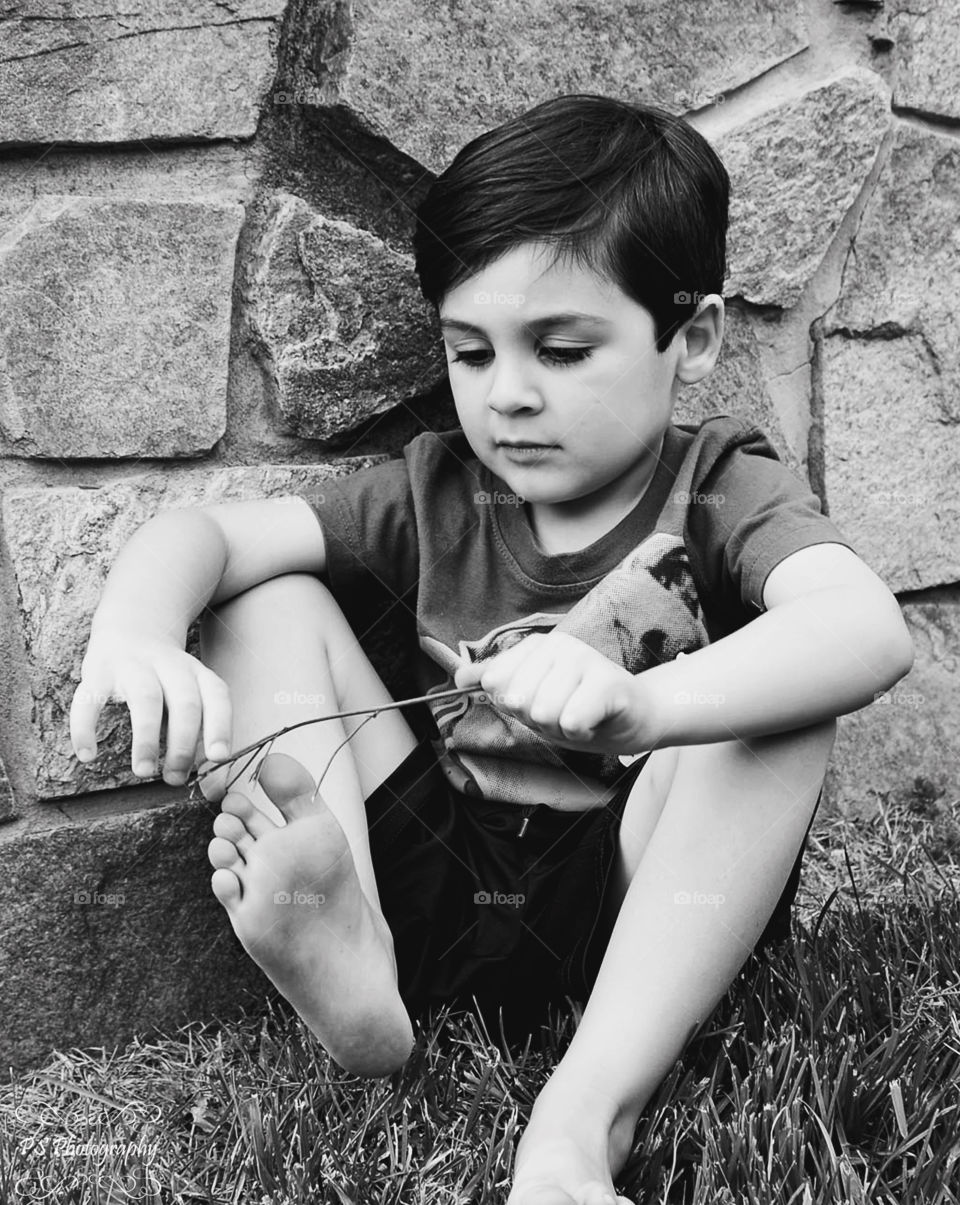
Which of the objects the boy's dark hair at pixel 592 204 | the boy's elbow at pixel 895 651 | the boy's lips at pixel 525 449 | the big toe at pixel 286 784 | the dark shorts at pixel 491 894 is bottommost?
the dark shorts at pixel 491 894

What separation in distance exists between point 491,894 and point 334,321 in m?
0.69

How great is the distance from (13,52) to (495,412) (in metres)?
0.61

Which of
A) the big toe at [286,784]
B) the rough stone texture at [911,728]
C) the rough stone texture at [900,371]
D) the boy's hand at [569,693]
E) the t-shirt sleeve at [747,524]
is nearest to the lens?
the boy's hand at [569,693]

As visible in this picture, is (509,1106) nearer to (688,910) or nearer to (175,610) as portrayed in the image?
(688,910)

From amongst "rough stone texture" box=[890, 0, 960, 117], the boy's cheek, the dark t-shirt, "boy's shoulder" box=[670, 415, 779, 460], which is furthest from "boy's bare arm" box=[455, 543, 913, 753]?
"rough stone texture" box=[890, 0, 960, 117]

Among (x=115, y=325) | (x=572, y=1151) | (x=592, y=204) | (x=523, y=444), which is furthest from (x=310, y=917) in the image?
(x=592, y=204)

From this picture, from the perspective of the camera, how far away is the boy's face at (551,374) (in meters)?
1.39

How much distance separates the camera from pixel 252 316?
155cm

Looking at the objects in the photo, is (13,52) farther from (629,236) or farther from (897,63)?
(897,63)

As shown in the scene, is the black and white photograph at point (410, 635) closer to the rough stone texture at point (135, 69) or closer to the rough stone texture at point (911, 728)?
the rough stone texture at point (135, 69)

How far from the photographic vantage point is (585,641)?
148 centimetres

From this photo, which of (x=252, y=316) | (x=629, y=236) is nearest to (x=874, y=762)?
(x=629, y=236)

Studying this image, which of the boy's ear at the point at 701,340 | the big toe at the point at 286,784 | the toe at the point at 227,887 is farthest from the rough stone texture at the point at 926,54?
the toe at the point at 227,887

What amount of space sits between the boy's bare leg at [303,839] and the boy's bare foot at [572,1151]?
188 mm
